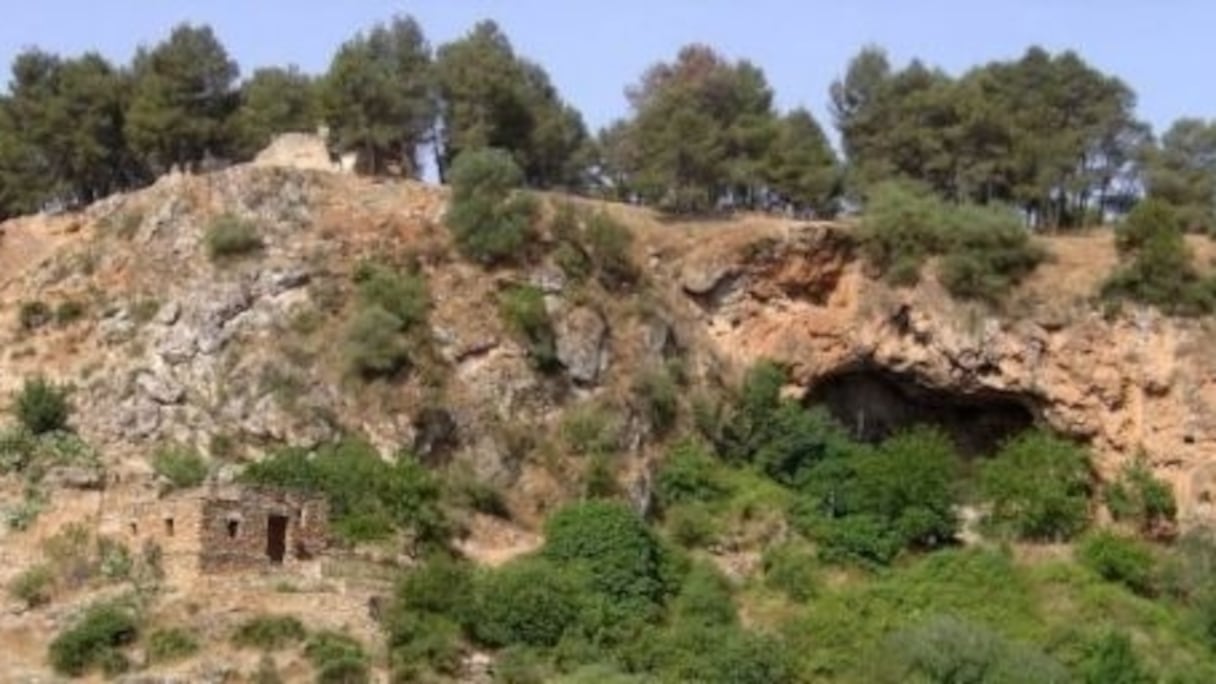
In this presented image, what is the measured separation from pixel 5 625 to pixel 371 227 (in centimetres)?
1398

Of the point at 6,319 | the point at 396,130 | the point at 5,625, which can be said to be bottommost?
the point at 5,625

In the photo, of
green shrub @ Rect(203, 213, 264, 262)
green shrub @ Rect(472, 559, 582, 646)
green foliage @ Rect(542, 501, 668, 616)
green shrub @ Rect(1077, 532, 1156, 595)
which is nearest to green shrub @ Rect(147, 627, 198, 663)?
green shrub @ Rect(472, 559, 582, 646)

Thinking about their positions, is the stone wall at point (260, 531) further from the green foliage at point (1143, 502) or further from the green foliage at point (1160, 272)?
the green foliage at point (1160, 272)

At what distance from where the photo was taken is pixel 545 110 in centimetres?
5850

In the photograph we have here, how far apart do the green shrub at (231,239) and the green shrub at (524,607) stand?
999 cm

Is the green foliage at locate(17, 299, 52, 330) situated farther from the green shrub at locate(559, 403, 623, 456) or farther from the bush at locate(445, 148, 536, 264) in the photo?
the green shrub at locate(559, 403, 623, 456)

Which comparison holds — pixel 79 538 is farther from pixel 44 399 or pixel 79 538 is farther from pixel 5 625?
pixel 44 399

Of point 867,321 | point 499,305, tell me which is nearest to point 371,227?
point 499,305

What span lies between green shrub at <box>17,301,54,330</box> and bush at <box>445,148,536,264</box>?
756 centimetres

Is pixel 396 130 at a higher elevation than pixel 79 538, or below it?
higher

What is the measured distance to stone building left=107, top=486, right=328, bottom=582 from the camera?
39.3 metres

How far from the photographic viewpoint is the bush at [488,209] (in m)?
50.2

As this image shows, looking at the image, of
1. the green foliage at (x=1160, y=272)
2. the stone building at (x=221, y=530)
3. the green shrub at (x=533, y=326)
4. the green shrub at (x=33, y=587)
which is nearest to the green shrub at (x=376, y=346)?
the green shrub at (x=533, y=326)

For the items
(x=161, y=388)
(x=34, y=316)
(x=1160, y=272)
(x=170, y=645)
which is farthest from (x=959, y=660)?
(x=34, y=316)
